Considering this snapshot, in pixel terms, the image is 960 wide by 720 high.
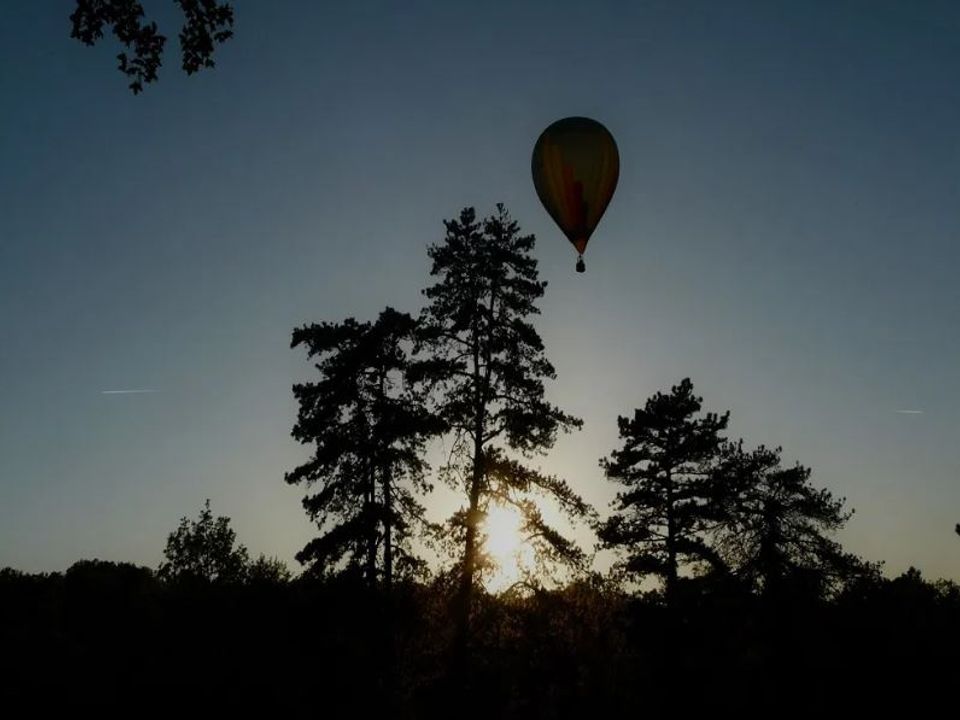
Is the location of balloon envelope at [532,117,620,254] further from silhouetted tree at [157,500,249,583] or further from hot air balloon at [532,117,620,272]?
silhouetted tree at [157,500,249,583]

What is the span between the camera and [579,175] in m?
19.9

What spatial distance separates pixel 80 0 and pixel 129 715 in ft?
77.6

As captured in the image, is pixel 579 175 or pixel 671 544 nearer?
pixel 579 175

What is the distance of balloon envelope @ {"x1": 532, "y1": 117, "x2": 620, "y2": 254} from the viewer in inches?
782

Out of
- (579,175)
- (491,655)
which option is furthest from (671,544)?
(579,175)

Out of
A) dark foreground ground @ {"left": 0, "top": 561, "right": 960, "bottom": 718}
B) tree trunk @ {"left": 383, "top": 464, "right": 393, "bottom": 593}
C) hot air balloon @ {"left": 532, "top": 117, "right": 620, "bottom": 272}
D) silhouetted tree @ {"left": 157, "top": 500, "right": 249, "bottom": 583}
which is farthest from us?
silhouetted tree @ {"left": 157, "top": 500, "right": 249, "bottom": 583}

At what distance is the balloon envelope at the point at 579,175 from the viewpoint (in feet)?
65.2

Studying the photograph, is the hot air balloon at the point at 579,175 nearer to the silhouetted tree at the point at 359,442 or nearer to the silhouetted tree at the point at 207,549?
the silhouetted tree at the point at 359,442

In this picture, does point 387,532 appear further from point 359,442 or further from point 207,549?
point 207,549

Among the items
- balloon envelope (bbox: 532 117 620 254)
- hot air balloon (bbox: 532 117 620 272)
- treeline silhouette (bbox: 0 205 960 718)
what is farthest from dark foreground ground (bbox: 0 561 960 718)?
balloon envelope (bbox: 532 117 620 254)

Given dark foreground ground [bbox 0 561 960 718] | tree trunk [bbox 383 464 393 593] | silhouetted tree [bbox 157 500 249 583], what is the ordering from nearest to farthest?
dark foreground ground [bbox 0 561 960 718] < tree trunk [bbox 383 464 393 593] < silhouetted tree [bbox 157 500 249 583]

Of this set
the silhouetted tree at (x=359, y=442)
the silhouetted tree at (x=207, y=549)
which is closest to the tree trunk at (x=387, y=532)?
the silhouetted tree at (x=359, y=442)

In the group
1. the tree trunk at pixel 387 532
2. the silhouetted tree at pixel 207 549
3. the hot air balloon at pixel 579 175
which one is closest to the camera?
the hot air balloon at pixel 579 175

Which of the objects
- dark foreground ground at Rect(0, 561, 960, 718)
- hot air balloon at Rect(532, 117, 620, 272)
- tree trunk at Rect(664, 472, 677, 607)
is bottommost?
dark foreground ground at Rect(0, 561, 960, 718)
